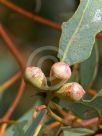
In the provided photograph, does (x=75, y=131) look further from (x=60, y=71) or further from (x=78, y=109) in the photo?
(x=60, y=71)

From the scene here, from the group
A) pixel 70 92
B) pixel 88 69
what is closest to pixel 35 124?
pixel 70 92

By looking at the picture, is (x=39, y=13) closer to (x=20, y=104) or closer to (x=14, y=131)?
(x=20, y=104)

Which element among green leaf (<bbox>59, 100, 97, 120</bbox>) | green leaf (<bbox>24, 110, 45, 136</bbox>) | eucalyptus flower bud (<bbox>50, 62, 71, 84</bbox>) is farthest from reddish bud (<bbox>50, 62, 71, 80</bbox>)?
green leaf (<bbox>59, 100, 97, 120</bbox>)

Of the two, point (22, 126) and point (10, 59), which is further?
point (10, 59)

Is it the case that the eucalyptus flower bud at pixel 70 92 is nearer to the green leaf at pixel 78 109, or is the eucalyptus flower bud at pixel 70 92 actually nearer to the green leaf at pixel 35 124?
the green leaf at pixel 35 124

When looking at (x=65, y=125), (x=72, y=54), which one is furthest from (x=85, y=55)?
(x=65, y=125)

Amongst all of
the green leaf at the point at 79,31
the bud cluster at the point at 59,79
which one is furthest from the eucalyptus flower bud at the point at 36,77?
the green leaf at the point at 79,31
